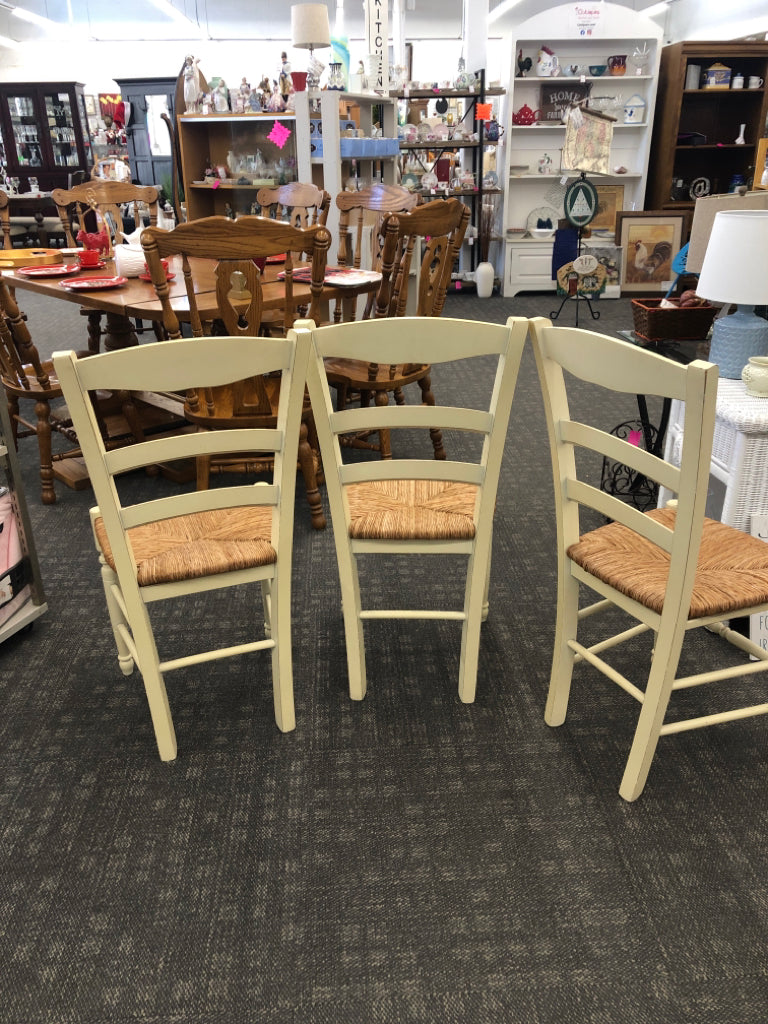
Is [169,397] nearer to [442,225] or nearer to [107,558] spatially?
[442,225]

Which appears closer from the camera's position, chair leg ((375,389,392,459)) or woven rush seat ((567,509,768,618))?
woven rush seat ((567,509,768,618))

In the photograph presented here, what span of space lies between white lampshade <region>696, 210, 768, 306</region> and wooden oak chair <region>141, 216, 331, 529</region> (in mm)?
1180

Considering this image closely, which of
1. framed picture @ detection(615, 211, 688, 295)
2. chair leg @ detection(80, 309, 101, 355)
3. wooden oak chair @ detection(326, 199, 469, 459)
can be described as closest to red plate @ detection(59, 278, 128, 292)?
chair leg @ detection(80, 309, 101, 355)

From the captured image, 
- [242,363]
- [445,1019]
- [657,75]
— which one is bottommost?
[445,1019]

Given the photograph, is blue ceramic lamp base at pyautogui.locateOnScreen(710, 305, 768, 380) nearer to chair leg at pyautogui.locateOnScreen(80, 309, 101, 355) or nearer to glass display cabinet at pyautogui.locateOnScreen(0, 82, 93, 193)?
chair leg at pyautogui.locateOnScreen(80, 309, 101, 355)

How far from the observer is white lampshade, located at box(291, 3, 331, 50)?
4883 mm

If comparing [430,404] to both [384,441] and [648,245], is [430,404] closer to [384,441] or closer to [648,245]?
[384,441]

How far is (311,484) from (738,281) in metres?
1.59

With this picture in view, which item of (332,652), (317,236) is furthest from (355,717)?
(317,236)

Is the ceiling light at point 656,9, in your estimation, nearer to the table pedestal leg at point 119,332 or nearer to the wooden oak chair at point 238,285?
the table pedestal leg at point 119,332

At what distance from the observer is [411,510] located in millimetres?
1866

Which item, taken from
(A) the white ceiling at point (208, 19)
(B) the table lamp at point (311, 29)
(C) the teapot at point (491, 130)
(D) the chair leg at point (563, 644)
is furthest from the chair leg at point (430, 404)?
(A) the white ceiling at point (208, 19)

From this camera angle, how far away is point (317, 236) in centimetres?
252

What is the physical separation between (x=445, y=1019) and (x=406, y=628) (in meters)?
1.15
